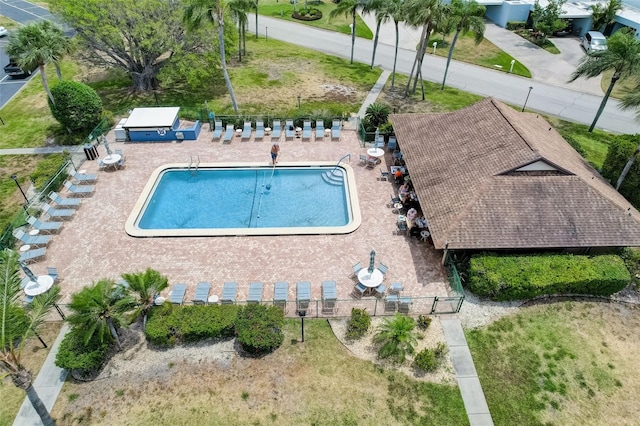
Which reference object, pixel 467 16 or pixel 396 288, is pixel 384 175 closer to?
pixel 396 288

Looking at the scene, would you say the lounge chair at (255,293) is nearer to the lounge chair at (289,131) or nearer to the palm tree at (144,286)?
the palm tree at (144,286)

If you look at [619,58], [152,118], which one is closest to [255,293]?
[152,118]

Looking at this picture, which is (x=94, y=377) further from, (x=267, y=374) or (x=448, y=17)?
(x=448, y=17)

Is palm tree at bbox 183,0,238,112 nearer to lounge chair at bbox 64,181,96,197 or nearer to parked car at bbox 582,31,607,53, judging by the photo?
A: lounge chair at bbox 64,181,96,197

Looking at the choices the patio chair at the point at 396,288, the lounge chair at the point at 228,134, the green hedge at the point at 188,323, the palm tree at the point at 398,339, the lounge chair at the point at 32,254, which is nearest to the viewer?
the palm tree at the point at 398,339

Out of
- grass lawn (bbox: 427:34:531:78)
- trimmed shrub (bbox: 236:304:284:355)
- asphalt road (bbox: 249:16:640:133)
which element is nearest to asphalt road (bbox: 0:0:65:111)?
asphalt road (bbox: 249:16:640:133)

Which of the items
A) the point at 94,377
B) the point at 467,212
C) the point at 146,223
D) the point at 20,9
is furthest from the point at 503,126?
the point at 20,9

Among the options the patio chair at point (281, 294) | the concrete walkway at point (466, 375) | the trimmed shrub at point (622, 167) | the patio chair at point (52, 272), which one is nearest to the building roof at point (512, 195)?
the trimmed shrub at point (622, 167)
